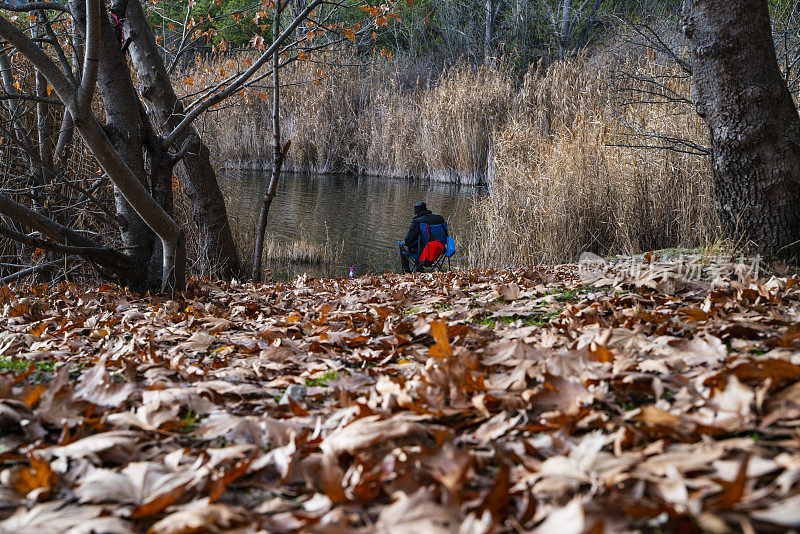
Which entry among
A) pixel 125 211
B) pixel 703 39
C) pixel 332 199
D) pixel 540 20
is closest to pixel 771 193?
pixel 703 39

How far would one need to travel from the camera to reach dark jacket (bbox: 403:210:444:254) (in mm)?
8555

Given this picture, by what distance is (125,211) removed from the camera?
471 centimetres

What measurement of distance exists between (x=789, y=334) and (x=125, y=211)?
4568 mm

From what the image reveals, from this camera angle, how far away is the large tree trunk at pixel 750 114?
358 cm

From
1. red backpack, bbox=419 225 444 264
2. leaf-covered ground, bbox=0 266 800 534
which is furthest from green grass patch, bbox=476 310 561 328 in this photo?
red backpack, bbox=419 225 444 264

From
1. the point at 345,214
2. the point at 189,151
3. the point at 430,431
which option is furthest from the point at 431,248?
the point at 430,431

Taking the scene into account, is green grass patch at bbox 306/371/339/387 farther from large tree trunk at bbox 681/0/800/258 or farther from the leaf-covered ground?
large tree trunk at bbox 681/0/800/258

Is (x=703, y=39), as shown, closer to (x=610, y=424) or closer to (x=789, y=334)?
(x=789, y=334)

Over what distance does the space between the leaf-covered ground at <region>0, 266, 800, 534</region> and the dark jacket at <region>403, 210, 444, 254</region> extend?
20.1 ft

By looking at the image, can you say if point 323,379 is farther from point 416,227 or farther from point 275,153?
point 416,227

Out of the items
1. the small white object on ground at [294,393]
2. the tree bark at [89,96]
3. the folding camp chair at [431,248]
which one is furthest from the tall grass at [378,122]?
the small white object on ground at [294,393]

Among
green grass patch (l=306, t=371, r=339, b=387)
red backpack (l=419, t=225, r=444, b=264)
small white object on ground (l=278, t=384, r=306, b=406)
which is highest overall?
small white object on ground (l=278, t=384, r=306, b=406)

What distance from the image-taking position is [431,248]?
8.28 meters

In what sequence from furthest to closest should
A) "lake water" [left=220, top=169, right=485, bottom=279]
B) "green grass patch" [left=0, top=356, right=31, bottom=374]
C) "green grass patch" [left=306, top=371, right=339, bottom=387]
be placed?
1. "lake water" [left=220, top=169, right=485, bottom=279]
2. "green grass patch" [left=0, top=356, right=31, bottom=374]
3. "green grass patch" [left=306, top=371, right=339, bottom=387]
